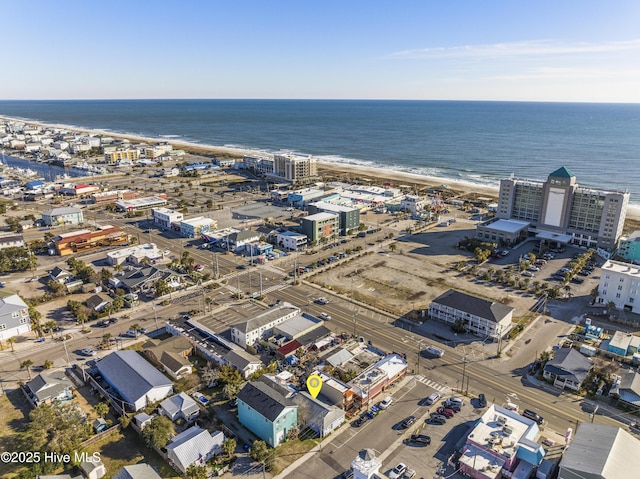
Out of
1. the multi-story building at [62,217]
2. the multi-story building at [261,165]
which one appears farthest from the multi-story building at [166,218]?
the multi-story building at [261,165]

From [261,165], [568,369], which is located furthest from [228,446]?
[261,165]

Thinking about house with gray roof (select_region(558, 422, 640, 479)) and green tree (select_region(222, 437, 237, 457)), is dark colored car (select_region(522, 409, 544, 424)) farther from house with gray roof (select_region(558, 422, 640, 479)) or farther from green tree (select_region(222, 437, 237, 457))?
green tree (select_region(222, 437, 237, 457))

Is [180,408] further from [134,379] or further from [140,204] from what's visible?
[140,204]

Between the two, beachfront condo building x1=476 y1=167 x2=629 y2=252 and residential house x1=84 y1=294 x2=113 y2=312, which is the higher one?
beachfront condo building x1=476 y1=167 x2=629 y2=252

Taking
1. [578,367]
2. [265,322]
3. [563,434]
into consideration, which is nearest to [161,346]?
[265,322]

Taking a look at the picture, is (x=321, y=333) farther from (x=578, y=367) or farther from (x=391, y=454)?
(x=578, y=367)

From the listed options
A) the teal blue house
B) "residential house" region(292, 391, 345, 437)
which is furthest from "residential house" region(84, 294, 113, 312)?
"residential house" region(292, 391, 345, 437)

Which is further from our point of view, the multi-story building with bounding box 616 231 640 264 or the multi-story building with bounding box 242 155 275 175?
the multi-story building with bounding box 242 155 275 175
